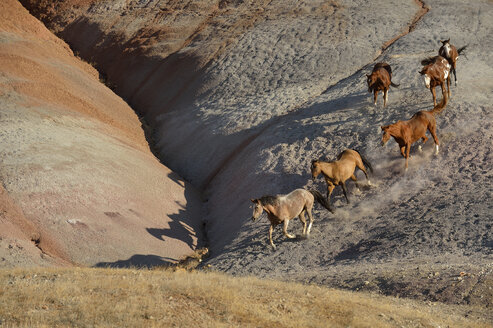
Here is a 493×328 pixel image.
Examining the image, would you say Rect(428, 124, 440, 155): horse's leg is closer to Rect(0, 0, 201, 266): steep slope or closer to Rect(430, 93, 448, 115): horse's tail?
Rect(430, 93, 448, 115): horse's tail

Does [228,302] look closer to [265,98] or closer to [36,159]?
[36,159]

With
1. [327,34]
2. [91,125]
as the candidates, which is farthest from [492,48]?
[91,125]

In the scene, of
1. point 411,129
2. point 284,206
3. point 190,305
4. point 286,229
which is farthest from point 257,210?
point 190,305

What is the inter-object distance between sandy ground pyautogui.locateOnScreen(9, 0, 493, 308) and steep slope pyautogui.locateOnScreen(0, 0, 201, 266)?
208cm

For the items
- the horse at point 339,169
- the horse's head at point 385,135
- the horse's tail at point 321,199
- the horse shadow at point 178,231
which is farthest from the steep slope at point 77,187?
the horse's head at point 385,135

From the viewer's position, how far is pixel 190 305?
44.9 feet

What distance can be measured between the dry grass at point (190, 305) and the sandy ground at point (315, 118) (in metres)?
2.24

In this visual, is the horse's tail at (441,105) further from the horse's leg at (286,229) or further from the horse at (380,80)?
the horse's leg at (286,229)

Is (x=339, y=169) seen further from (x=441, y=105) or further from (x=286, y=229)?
(x=441, y=105)

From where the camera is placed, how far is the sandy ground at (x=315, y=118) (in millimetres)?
20656

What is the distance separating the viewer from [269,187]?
89.9ft

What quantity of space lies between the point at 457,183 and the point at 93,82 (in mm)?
27327

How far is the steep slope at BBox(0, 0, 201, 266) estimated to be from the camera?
23.5m

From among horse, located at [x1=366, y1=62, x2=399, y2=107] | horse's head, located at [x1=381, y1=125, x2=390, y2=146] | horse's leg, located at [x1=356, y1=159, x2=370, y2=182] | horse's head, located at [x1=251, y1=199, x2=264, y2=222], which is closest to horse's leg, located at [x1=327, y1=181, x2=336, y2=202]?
horse's leg, located at [x1=356, y1=159, x2=370, y2=182]
